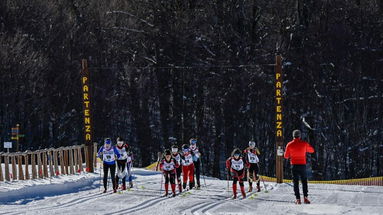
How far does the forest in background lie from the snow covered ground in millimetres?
20489

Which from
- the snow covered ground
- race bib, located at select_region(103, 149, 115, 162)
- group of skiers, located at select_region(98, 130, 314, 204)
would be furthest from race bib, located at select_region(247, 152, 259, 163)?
race bib, located at select_region(103, 149, 115, 162)

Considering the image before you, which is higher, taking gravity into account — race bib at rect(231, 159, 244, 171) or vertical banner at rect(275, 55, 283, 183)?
vertical banner at rect(275, 55, 283, 183)

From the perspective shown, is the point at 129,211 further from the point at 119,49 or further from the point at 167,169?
the point at 119,49

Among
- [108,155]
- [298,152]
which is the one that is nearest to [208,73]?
[108,155]

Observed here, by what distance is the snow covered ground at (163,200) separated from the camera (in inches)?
755

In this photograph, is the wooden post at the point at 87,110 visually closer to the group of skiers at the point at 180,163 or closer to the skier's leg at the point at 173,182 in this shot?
the group of skiers at the point at 180,163

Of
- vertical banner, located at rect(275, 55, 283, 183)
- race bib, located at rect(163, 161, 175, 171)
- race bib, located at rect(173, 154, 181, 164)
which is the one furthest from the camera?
vertical banner, located at rect(275, 55, 283, 183)

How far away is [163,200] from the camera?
857 inches

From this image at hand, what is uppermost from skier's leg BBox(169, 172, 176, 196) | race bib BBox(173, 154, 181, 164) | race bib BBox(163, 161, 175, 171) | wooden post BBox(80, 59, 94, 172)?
wooden post BBox(80, 59, 94, 172)

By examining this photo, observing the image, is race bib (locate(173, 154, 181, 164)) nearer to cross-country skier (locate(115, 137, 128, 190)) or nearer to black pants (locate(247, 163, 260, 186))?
cross-country skier (locate(115, 137, 128, 190))

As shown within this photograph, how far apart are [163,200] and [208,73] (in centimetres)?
2958

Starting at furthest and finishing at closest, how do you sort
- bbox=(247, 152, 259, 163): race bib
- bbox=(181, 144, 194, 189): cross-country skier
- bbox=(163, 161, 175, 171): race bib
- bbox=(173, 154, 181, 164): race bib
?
bbox=(181, 144, 194, 189): cross-country skier < bbox=(247, 152, 259, 163): race bib < bbox=(173, 154, 181, 164): race bib < bbox=(163, 161, 175, 171): race bib

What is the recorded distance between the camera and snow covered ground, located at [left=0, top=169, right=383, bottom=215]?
755 inches

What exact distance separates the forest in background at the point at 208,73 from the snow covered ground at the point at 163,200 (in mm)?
20489
